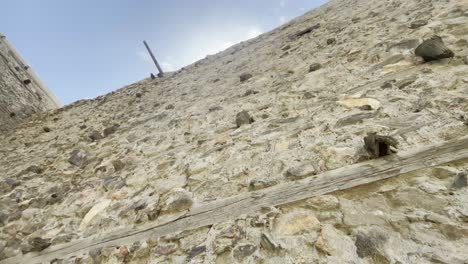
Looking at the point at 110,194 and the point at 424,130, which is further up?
the point at 110,194

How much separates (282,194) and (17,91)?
7144 millimetres

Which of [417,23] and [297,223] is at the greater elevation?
[417,23]

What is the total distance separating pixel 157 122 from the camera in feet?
14.0

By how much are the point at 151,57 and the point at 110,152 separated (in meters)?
13.8

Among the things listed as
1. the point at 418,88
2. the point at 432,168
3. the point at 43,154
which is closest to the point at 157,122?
the point at 43,154

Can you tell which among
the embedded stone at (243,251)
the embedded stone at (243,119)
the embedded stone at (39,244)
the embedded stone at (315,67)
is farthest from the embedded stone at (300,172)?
the embedded stone at (315,67)

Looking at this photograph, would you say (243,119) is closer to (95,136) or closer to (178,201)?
(178,201)

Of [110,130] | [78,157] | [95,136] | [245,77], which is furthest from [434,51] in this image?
[95,136]

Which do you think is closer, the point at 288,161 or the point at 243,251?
the point at 243,251

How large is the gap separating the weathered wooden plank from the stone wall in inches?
210

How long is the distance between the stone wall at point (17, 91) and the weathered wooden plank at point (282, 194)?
17.5 ft

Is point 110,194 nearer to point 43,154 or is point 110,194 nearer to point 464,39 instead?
point 43,154

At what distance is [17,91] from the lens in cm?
692

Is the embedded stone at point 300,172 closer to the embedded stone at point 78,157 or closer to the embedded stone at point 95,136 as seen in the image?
the embedded stone at point 78,157
